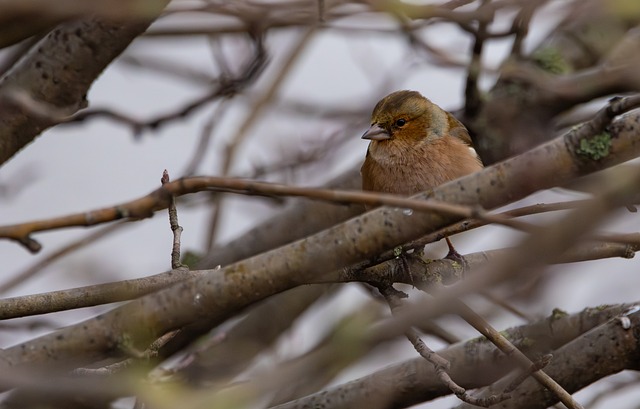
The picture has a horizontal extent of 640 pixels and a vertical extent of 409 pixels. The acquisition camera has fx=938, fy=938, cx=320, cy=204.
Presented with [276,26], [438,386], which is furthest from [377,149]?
[438,386]

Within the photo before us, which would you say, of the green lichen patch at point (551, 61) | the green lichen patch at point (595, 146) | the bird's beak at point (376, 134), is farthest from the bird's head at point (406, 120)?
the green lichen patch at point (595, 146)

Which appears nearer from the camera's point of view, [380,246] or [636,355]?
[380,246]

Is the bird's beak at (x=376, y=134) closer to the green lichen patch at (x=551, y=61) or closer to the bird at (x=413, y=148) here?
the bird at (x=413, y=148)

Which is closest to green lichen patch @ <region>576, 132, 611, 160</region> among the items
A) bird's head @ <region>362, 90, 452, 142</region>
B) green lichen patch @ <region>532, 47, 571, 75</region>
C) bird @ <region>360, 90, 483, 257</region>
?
bird @ <region>360, 90, 483, 257</region>

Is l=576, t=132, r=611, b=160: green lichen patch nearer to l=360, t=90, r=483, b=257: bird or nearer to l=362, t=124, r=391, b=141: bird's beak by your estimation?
l=360, t=90, r=483, b=257: bird

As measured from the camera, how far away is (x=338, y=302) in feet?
18.5

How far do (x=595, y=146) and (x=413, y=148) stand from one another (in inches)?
92.6

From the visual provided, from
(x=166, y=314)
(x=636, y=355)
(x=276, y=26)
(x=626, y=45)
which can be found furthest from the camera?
(x=626, y=45)

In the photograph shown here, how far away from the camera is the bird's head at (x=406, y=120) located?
488cm

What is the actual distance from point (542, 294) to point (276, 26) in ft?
6.29

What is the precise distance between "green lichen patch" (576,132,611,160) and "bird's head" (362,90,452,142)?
2.43 meters

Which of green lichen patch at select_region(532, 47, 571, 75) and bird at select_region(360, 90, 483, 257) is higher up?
green lichen patch at select_region(532, 47, 571, 75)

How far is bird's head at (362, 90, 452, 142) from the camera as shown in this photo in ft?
16.0

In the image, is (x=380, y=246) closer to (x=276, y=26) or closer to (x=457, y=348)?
(x=457, y=348)
